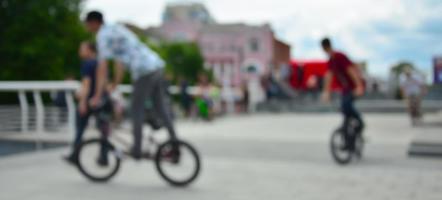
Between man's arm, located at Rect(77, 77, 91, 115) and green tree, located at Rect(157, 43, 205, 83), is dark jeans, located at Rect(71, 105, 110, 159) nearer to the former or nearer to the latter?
man's arm, located at Rect(77, 77, 91, 115)

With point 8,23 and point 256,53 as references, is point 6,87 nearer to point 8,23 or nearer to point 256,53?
point 8,23

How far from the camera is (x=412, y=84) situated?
15.4 m

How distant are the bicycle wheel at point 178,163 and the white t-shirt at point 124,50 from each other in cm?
79

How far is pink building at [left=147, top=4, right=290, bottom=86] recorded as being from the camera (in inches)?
2576

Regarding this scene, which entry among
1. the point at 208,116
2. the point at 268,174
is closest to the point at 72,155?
the point at 268,174

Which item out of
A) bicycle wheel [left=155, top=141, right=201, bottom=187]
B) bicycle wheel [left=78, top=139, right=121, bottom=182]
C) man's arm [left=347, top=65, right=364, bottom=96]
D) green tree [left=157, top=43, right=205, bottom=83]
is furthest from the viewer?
green tree [left=157, top=43, right=205, bottom=83]

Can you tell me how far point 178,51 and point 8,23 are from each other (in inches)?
1670

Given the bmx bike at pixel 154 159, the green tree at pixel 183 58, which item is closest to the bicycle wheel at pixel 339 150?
the bmx bike at pixel 154 159

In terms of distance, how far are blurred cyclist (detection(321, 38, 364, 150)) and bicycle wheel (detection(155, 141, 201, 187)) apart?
2.53 meters

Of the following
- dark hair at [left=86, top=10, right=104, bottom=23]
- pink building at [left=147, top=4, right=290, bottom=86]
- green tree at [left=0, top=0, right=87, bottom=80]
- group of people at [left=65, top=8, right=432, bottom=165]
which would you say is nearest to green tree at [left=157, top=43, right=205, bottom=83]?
pink building at [left=147, top=4, right=290, bottom=86]

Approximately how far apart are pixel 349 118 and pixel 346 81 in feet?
1.58

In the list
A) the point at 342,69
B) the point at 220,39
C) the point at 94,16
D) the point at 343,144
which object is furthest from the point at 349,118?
the point at 220,39

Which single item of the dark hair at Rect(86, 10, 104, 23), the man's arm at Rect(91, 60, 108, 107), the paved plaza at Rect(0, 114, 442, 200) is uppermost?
the dark hair at Rect(86, 10, 104, 23)

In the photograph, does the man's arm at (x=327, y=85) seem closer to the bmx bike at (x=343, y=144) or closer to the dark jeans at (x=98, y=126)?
the bmx bike at (x=343, y=144)
